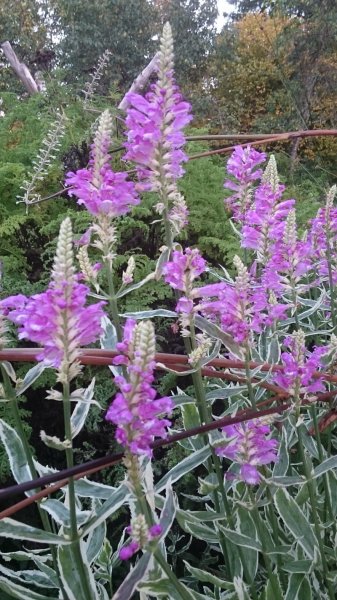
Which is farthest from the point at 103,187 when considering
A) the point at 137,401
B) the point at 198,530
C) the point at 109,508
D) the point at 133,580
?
the point at 198,530

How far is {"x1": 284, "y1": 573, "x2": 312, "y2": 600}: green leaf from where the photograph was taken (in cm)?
140

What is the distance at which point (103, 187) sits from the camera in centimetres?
123

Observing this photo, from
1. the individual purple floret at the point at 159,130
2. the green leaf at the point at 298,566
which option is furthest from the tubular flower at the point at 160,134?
the green leaf at the point at 298,566

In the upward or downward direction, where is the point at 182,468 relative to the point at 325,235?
downward

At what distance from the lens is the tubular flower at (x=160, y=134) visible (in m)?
1.24

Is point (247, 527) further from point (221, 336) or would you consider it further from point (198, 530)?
point (221, 336)

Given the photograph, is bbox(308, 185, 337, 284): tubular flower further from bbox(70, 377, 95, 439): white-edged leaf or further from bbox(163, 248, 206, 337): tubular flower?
bbox(70, 377, 95, 439): white-edged leaf

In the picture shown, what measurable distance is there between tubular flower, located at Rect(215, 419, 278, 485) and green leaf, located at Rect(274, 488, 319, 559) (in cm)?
17

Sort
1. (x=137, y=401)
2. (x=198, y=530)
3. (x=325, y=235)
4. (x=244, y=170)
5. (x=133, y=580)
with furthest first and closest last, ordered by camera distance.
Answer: (x=325, y=235), (x=244, y=170), (x=198, y=530), (x=133, y=580), (x=137, y=401)

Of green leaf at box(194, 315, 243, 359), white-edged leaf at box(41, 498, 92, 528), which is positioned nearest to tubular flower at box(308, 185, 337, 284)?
green leaf at box(194, 315, 243, 359)

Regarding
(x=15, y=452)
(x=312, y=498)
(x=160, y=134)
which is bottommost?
(x=312, y=498)

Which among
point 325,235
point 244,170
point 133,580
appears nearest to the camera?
point 133,580

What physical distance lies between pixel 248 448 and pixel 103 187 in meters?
0.64

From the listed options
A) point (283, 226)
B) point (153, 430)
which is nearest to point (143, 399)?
point (153, 430)
